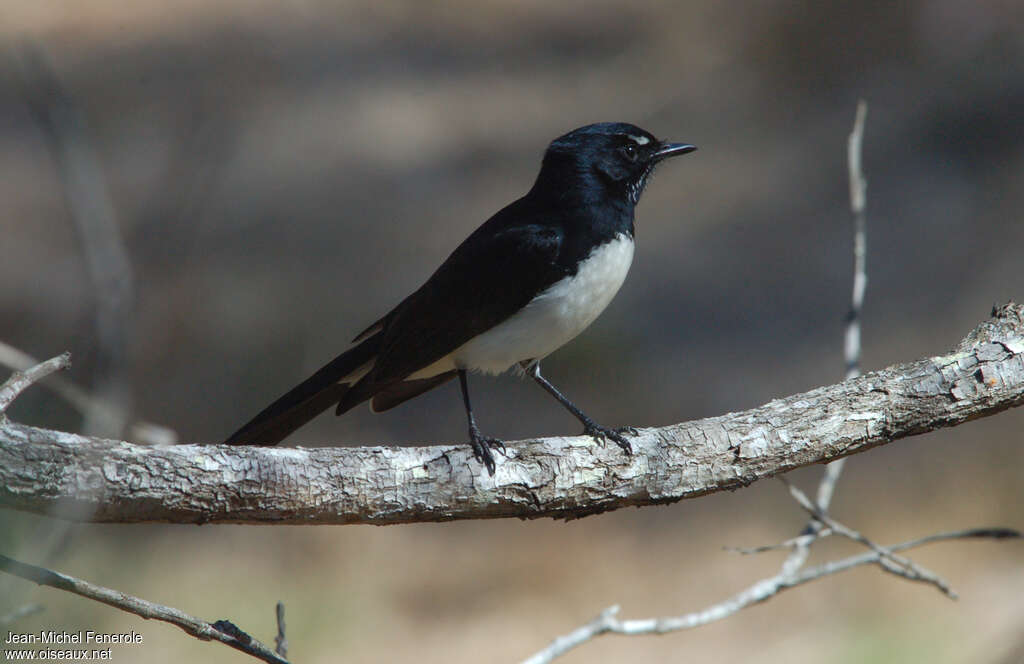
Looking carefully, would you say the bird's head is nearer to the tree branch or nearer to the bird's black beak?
the bird's black beak

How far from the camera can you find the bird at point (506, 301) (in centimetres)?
343

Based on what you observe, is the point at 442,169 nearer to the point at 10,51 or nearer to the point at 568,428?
the point at 568,428

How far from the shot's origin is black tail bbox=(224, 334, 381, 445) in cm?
328

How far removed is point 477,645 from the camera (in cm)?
540

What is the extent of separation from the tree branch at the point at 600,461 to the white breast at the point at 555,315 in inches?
26.0

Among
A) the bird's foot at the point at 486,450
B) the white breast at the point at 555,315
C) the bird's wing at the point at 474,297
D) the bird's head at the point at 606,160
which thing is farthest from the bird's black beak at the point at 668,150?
the bird's foot at the point at 486,450

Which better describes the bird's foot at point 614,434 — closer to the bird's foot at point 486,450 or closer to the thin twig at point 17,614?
the bird's foot at point 486,450

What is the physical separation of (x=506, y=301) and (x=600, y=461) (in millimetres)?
872

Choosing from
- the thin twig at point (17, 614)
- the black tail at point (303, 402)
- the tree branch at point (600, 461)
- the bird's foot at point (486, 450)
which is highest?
the black tail at point (303, 402)

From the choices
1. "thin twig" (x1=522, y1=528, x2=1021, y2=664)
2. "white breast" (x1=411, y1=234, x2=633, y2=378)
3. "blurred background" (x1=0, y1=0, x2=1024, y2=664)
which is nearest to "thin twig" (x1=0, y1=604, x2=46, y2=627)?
"blurred background" (x1=0, y1=0, x2=1024, y2=664)

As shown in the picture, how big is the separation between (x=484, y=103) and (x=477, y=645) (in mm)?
6137

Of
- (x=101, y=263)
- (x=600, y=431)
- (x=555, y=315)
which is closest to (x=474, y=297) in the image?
(x=555, y=315)

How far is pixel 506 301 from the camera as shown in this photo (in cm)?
351

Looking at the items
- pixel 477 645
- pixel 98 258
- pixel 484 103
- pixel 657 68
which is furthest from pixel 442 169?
pixel 98 258
